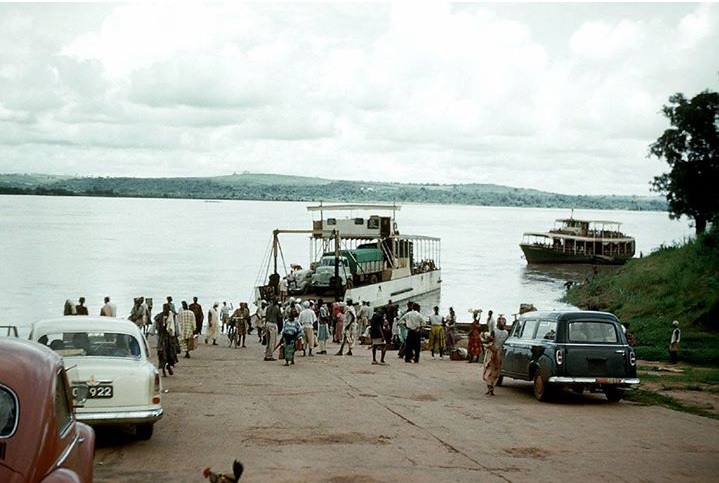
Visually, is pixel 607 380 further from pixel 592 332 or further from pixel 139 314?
pixel 139 314

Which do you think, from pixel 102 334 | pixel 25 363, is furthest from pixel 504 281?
pixel 25 363


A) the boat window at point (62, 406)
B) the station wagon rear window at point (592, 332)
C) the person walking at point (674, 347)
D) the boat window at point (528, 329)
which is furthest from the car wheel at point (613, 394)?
the boat window at point (62, 406)

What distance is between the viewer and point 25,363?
5828mm

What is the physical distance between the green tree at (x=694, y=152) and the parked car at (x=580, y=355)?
4708 cm

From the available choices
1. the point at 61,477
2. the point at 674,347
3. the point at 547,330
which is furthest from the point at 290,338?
the point at 61,477

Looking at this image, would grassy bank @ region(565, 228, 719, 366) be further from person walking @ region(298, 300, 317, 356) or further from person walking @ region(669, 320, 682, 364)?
person walking @ region(298, 300, 317, 356)

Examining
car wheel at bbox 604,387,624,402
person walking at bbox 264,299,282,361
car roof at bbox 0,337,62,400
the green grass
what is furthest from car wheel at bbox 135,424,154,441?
person walking at bbox 264,299,282,361

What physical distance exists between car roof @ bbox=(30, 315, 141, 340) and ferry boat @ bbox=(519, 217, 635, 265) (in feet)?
287

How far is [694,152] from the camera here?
6259 centimetres

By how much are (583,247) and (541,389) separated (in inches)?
3407

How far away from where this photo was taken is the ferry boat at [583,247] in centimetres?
9672

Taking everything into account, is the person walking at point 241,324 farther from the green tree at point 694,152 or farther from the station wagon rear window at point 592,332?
the green tree at point 694,152

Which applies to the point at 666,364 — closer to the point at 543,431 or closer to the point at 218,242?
the point at 543,431

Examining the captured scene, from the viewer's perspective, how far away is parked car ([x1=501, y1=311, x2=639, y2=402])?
617 inches
